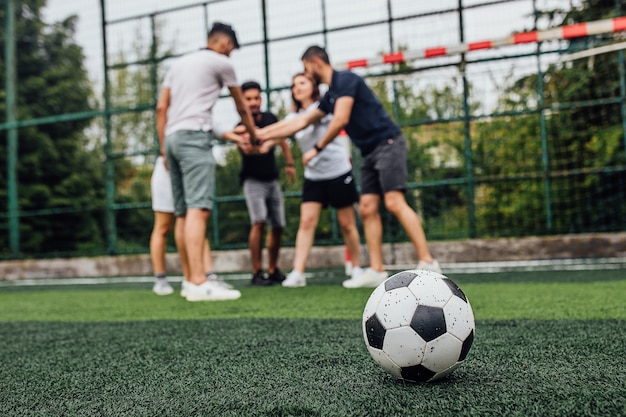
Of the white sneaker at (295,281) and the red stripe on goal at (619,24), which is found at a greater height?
the red stripe on goal at (619,24)

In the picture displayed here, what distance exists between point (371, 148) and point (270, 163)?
47.9 inches

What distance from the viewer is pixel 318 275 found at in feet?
21.6

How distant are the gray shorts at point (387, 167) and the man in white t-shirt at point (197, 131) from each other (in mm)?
1107

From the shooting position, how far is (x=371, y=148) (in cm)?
497

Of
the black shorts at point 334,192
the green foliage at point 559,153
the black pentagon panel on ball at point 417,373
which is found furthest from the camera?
the green foliage at point 559,153

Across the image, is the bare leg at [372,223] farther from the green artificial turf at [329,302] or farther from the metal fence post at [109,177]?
the metal fence post at [109,177]

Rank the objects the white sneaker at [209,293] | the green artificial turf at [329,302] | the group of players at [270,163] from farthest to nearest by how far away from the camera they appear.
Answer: the group of players at [270,163] < the white sneaker at [209,293] < the green artificial turf at [329,302]

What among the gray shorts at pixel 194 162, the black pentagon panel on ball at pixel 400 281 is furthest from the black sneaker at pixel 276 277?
the black pentagon panel on ball at pixel 400 281

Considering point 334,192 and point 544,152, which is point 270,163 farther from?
point 544,152

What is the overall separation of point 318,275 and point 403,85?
248cm

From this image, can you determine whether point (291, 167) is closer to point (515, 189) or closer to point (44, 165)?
point (515, 189)

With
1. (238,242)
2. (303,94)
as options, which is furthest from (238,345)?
(238,242)

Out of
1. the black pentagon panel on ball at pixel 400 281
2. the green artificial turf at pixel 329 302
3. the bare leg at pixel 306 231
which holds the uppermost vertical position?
the bare leg at pixel 306 231

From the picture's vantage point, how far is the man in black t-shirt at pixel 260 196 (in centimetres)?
575
